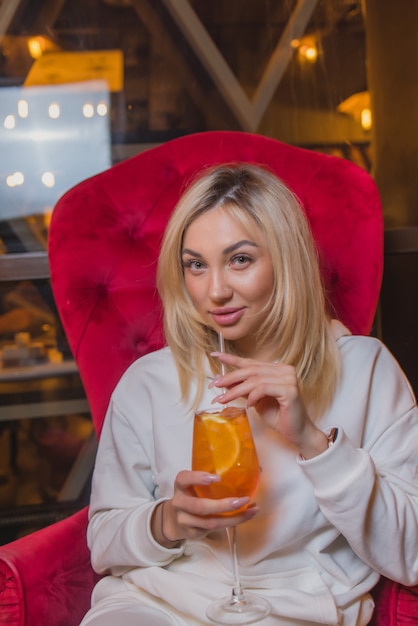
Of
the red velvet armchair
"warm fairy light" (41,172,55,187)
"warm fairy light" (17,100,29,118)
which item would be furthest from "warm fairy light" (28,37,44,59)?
the red velvet armchair

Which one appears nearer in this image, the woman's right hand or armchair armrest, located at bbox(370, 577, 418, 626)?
the woman's right hand

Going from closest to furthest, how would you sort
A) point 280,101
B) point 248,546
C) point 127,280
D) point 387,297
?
point 248,546 → point 127,280 → point 387,297 → point 280,101

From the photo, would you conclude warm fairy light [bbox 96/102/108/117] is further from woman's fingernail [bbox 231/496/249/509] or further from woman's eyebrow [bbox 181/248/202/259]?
woman's fingernail [bbox 231/496/249/509]

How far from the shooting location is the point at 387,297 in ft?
8.41

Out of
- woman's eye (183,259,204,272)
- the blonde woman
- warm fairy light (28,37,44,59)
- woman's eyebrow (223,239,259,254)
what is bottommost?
the blonde woman

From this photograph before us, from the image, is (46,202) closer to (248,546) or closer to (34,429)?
(34,429)

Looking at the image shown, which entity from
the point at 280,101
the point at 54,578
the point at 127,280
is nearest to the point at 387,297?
the point at 280,101

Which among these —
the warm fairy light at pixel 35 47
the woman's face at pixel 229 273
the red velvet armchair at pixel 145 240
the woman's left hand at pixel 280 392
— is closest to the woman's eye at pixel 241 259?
the woman's face at pixel 229 273

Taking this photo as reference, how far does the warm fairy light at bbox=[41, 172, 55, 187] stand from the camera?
2.71m

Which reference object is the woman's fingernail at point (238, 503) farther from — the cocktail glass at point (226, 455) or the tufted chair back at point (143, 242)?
the tufted chair back at point (143, 242)

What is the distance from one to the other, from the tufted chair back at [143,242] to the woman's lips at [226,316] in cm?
43

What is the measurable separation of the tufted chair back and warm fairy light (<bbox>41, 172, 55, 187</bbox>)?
0.87 m

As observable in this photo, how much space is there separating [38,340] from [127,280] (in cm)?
98

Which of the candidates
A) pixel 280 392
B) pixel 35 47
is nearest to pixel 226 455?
pixel 280 392
